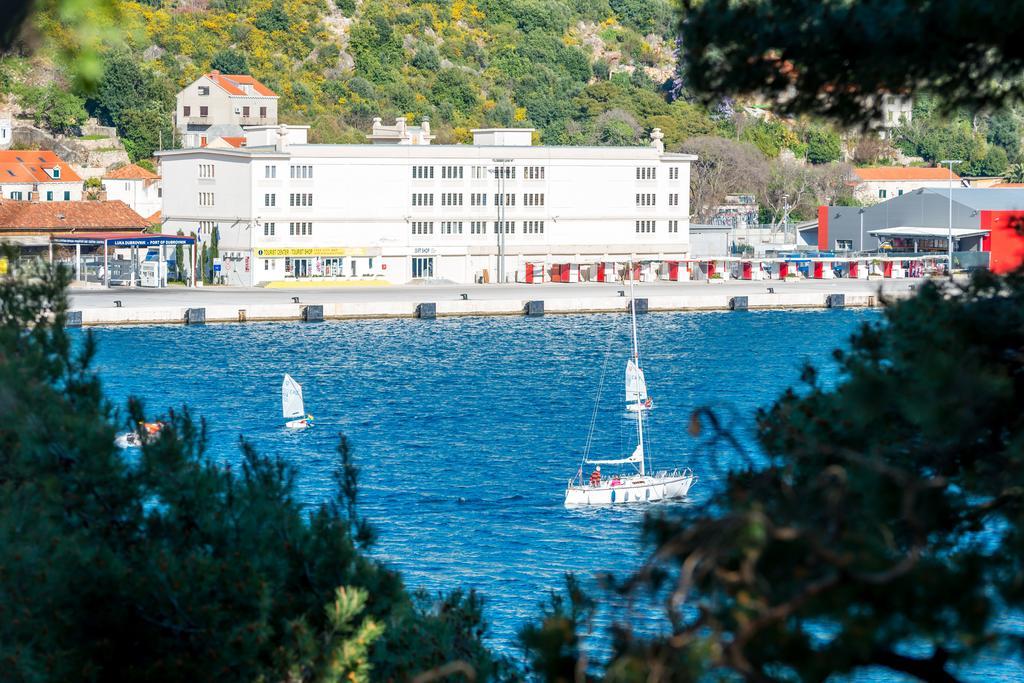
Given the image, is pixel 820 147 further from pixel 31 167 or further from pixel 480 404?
A: pixel 480 404

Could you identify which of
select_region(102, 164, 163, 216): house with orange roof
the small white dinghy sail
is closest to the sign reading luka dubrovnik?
select_region(102, 164, 163, 216): house with orange roof

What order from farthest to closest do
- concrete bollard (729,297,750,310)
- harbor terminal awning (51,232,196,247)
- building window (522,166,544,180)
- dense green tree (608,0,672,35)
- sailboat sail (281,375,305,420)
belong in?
1. dense green tree (608,0,672,35)
2. building window (522,166,544,180)
3. concrete bollard (729,297,750,310)
4. harbor terminal awning (51,232,196,247)
5. sailboat sail (281,375,305,420)

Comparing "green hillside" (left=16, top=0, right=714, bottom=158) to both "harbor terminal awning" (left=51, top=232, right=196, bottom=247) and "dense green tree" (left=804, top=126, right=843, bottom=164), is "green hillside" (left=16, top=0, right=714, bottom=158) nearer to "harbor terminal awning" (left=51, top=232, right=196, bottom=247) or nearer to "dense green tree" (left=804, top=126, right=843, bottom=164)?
"dense green tree" (left=804, top=126, right=843, bottom=164)

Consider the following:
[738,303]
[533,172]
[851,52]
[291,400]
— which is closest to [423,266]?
[533,172]

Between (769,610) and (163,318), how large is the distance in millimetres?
65411

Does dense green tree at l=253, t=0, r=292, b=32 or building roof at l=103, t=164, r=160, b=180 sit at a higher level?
dense green tree at l=253, t=0, r=292, b=32

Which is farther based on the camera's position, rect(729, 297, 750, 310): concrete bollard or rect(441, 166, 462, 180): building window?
rect(441, 166, 462, 180): building window

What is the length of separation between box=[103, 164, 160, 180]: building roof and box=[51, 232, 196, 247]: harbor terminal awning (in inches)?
890

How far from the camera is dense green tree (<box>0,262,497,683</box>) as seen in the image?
9.28 m

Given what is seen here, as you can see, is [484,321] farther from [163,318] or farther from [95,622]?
[95,622]

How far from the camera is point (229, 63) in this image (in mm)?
126188

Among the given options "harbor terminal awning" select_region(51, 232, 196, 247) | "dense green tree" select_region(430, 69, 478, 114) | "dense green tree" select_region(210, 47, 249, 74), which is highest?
"dense green tree" select_region(210, 47, 249, 74)

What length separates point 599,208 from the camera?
272 ft

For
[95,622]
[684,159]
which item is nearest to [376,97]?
[684,159]
